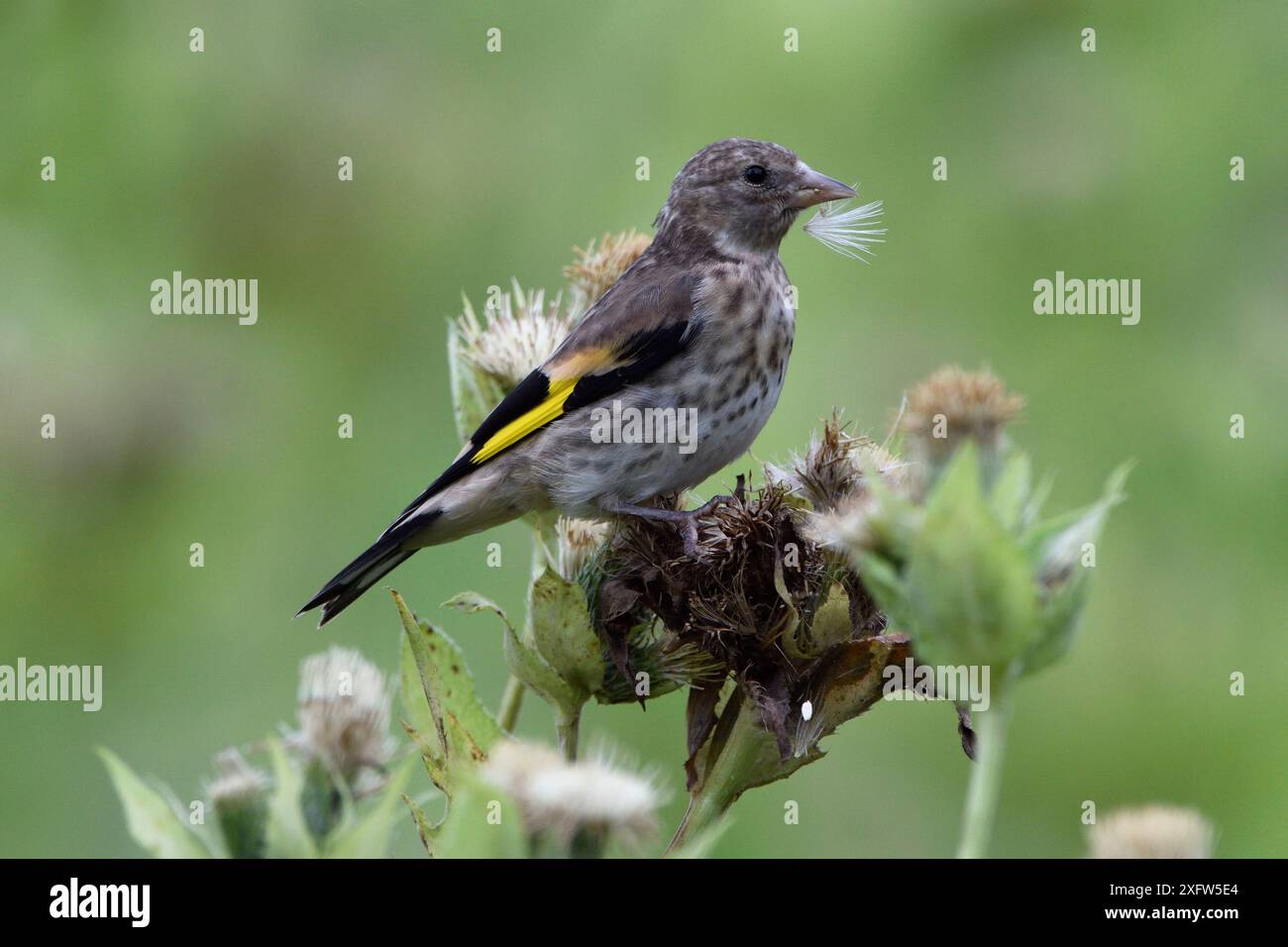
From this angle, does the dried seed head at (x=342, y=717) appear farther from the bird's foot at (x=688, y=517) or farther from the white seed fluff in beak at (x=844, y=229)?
the white seed fluff in beak at (x=844, y=229)

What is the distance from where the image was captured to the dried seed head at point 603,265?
386 centimetres

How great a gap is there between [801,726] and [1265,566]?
293cm

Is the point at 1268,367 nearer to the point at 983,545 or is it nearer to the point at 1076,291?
the point at 1076,291

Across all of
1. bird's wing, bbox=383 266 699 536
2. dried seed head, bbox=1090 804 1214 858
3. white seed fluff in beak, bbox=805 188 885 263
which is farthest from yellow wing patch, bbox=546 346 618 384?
dried seed head, bbox=1090 804 1214 858

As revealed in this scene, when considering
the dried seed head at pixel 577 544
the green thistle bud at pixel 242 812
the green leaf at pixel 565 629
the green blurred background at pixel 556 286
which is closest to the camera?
the green thistle bud at pixel 242 812

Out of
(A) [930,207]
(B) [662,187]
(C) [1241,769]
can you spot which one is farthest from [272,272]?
(C) [1241,769]

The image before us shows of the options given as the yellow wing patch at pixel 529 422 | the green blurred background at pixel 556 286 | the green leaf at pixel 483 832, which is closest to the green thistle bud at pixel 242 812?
the green leaf at pixel 483 832

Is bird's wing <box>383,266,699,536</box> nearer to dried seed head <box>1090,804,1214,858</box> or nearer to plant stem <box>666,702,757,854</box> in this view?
plant stem <box>666,702,757,854</box>

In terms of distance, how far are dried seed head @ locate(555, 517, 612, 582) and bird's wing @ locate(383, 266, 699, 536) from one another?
51 centimetres

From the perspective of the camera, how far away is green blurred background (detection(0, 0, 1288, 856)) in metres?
4.77

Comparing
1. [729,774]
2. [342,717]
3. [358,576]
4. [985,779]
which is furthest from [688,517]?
[985,779]

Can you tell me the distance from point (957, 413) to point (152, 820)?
1.17 metres

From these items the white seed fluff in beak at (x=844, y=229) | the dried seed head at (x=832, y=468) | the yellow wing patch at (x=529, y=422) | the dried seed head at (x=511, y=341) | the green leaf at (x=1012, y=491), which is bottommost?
the green leaf at (x=1012, y=491)

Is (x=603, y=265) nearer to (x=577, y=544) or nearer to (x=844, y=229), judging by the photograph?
(x=844, y=229)
